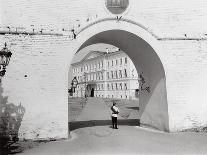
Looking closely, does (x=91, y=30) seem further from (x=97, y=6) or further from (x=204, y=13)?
(x=204, y=13)

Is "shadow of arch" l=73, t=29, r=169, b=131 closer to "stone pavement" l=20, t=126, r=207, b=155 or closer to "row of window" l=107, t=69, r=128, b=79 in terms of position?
"stone pavement" l=20, t=126, r=207, b=155

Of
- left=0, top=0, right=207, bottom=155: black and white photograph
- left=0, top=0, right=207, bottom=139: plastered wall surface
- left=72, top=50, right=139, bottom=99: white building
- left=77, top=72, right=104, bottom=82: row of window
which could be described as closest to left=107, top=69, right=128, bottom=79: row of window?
left=72, top=50, right=139, bottom=99: white building

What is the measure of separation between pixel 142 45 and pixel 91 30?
2.27 meters

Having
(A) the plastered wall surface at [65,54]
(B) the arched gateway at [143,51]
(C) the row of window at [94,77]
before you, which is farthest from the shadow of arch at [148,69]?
(C) the row of window at [94,77]

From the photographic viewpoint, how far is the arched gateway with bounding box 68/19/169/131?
33.9ft

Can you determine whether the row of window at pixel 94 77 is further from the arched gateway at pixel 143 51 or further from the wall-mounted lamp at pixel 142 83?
the arched gateway at pixel 143 51

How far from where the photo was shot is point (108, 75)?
5834 cm

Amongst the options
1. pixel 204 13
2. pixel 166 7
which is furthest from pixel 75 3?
pixel 204 13

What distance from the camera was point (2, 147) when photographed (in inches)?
328

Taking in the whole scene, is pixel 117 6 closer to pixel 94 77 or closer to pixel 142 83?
pixel 142 83

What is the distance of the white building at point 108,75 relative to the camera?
50344 millimetres

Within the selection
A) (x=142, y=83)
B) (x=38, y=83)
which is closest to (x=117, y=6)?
(x=142, y=83)

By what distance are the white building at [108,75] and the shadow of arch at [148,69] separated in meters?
36.4

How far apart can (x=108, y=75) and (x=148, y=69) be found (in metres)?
46.5
